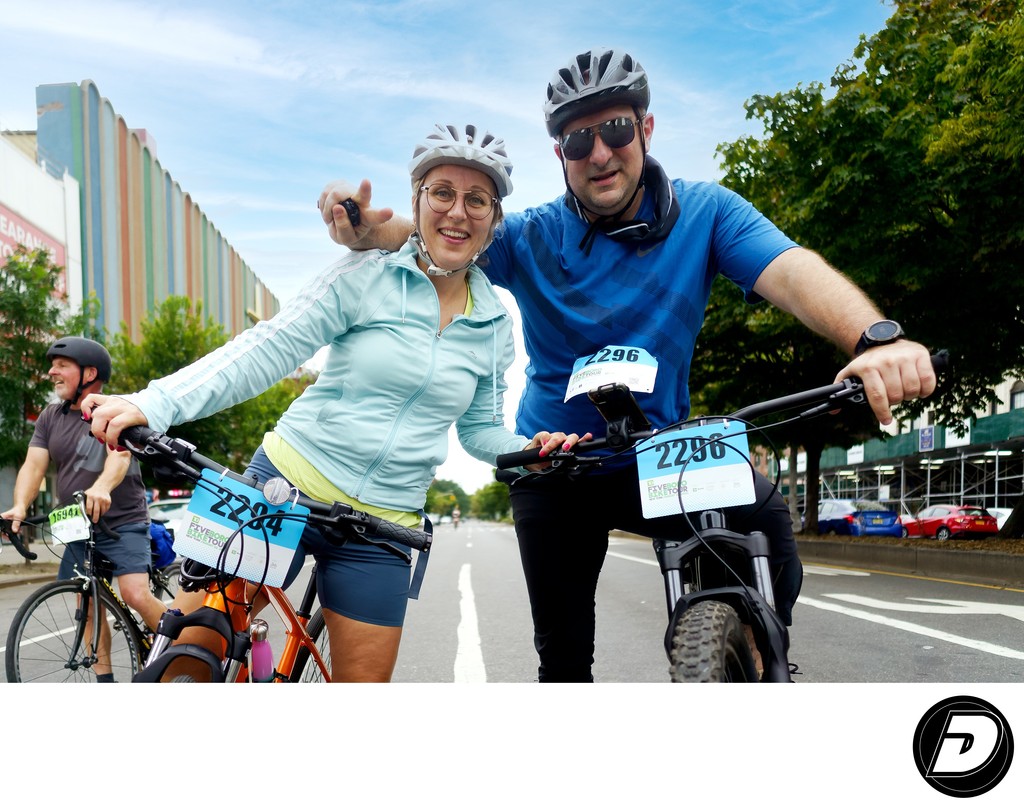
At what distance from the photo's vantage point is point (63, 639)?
455 centimetres

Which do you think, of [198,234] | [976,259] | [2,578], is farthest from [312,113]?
[198,234]

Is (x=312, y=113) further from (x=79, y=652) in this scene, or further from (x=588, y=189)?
(x=79, y=652)

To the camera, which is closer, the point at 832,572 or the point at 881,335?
the point at 881,335

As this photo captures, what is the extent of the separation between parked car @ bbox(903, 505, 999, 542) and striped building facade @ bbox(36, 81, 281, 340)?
1859cm

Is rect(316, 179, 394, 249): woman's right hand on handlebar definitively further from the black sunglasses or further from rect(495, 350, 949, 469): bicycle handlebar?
rect(495, 350, 949, 469): bicycle handlebar

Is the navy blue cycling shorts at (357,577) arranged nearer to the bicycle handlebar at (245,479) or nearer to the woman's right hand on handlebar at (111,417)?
the bicycle handlebar at (245,479)

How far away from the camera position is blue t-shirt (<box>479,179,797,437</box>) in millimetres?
2533

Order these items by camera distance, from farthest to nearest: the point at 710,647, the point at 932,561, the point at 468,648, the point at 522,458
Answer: the point at 932,561 < the point at 468,648 < the point at 522,458 < the point at 710,647

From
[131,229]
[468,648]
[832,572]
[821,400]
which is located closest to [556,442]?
[821,400]

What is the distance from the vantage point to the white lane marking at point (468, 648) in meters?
5.54

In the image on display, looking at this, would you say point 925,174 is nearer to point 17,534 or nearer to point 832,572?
point 832,572

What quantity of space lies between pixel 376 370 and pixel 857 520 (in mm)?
26508
